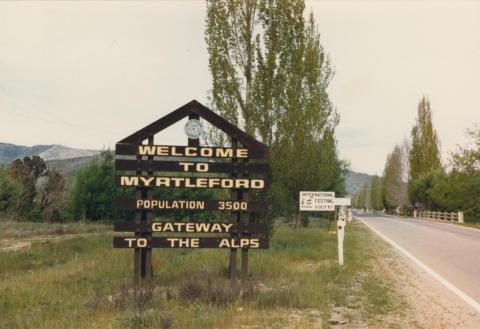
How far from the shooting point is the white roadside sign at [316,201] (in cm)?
1141

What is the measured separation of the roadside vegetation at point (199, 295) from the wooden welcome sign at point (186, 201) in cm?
75

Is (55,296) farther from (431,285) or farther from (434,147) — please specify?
(434,147)

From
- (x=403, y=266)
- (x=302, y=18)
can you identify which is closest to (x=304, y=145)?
(x=302, y=18)

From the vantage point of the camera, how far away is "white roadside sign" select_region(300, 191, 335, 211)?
11406mm

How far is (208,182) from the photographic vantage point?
923 cm

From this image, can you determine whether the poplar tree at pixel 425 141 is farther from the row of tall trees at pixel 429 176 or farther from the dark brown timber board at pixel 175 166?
the dark brown timber board at pixel 175 166

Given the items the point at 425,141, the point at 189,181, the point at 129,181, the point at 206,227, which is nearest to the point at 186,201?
the point at 189,181

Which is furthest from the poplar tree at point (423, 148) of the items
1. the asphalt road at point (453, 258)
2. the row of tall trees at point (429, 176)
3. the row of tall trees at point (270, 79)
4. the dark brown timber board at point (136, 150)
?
the dark brown timber board at point (136, 150)

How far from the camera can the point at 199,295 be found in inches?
306

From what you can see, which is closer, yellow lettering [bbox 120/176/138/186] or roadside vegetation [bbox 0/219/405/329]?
roadside vegetation [bbox 0/219/405/329]

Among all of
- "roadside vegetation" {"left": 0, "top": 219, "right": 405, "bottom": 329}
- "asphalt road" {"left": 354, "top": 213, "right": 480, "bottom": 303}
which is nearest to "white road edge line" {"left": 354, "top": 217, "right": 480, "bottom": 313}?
"asphalt road" {"left": 354, "top": 213, "right": 480, "bottom": 303}

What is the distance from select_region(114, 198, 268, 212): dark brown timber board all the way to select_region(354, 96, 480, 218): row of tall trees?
104 feet

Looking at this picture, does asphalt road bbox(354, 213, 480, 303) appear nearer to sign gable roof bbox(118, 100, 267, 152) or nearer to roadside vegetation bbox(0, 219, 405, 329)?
roadside vegetation bbox(0, 219, 405, 329)

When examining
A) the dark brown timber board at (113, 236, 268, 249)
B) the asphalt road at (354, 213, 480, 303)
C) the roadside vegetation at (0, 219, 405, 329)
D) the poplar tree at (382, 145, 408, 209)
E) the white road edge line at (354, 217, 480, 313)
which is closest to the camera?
the roadside vegetation at (0, 219, 405, 329)
